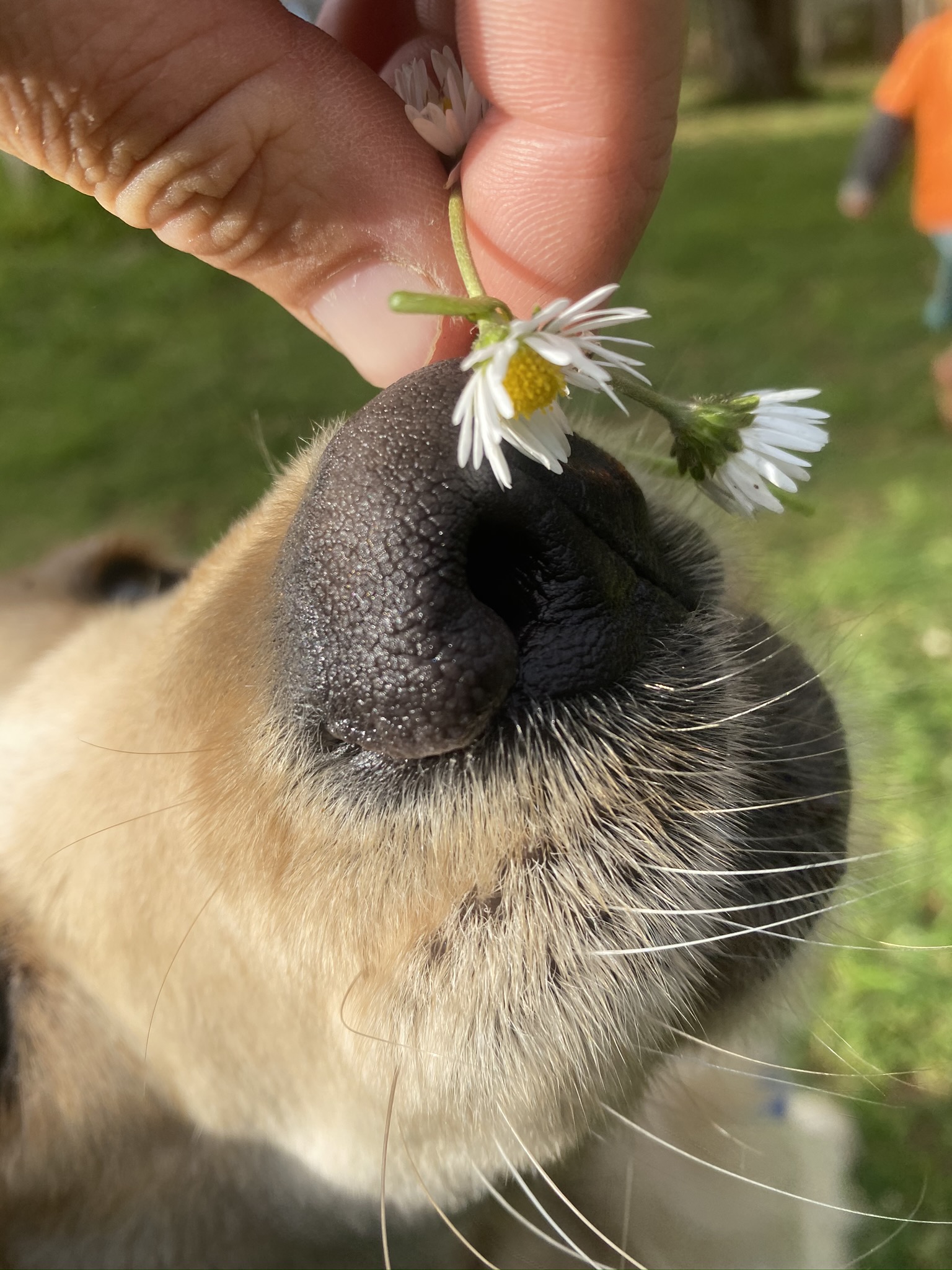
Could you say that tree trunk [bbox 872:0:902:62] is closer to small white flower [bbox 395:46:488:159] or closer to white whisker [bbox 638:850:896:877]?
small white flower [bbox 395:46:488:159]

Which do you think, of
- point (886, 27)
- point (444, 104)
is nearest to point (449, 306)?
point (444, 104)

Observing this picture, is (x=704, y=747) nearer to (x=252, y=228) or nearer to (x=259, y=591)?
(x=259, y=591)

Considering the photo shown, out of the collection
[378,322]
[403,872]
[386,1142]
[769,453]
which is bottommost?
[386,1142]

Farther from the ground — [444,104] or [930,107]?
[930,107]

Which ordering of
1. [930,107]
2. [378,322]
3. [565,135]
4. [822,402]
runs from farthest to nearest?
[822,402] < [930,107] < [378,322] < [565,135]

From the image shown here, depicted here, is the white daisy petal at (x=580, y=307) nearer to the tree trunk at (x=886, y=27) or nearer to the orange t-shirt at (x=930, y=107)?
the orange t-shirt at (x=930, y=107)

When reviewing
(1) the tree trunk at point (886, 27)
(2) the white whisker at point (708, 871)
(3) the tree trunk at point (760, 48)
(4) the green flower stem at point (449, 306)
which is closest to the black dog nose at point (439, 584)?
(4) the green flower stem at point (449, 306)

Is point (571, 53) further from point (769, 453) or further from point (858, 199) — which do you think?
point (858, 199)
